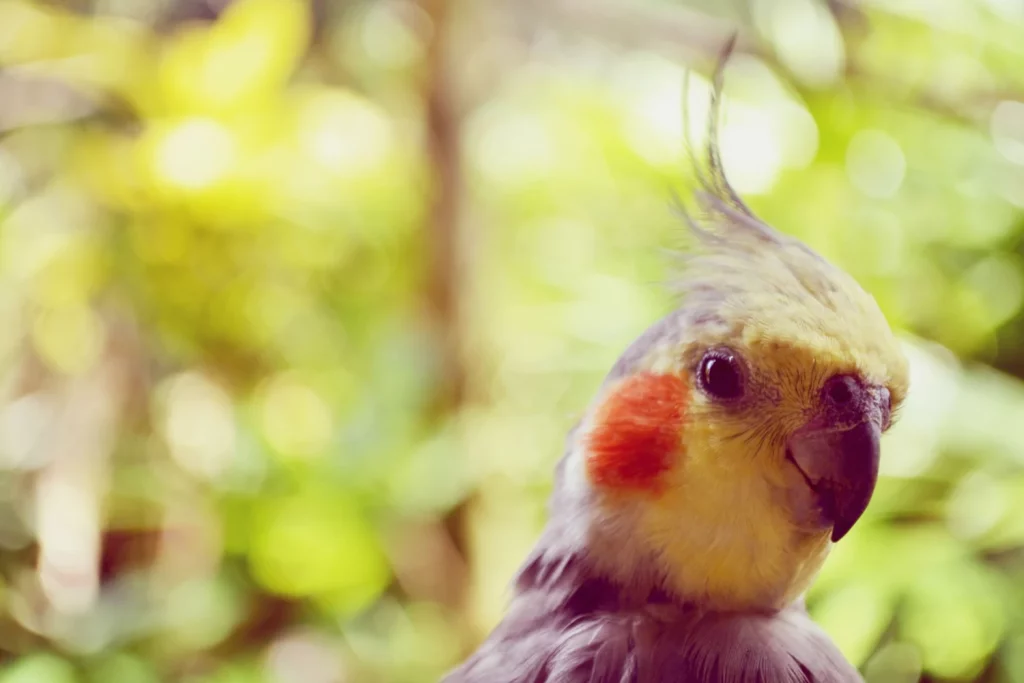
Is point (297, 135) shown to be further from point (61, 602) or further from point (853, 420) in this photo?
point (853, 420)

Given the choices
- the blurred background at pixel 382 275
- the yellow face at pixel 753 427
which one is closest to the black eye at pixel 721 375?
the yellow face at pixel 753 427

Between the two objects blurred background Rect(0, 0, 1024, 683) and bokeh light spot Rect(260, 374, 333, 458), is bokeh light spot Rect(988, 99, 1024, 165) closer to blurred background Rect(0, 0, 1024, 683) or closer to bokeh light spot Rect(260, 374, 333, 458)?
blurred background Rect(0, 0, 1024, 683)

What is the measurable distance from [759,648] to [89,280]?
1.50 meters

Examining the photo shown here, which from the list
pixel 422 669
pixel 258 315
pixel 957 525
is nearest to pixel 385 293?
pixel 258 315

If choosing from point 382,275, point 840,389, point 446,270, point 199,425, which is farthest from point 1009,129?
point 199,425

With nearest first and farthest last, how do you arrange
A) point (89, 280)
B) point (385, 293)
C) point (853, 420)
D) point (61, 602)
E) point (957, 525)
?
1. point (853, 420)
2. point (957, 525)
3. point (61, 602)
4. point (89, 280)
5. point (385, 293)

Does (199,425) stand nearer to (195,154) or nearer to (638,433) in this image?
(195,154)

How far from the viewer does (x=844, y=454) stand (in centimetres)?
62

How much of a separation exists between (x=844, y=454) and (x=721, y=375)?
114 millimetres

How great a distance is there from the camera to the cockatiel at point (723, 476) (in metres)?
0.64

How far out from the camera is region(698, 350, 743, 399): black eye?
0.67 meters

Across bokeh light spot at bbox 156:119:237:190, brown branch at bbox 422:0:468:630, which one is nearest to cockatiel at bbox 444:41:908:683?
brown branch at bbox 422:0:468:630

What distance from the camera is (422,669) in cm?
147

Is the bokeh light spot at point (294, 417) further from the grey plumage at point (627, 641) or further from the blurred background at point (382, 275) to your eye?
the grey plumage at point (627, 641)
